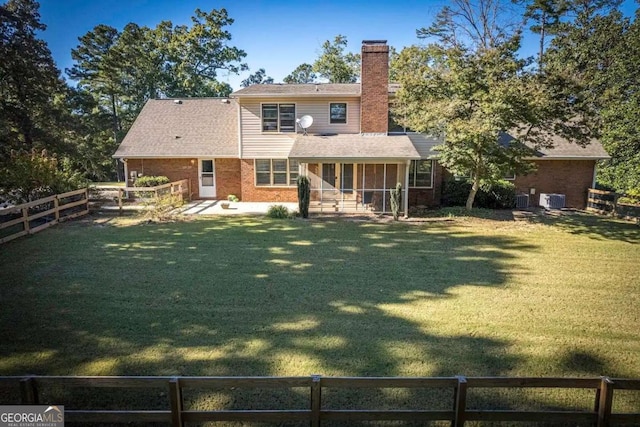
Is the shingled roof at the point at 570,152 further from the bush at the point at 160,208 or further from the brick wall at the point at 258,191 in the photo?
the bush at the point at 160,208

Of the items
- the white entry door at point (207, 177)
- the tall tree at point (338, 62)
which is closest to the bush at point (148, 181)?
the white entry door at point (207, 177)

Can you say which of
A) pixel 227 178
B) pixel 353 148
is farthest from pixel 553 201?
pixel 227 178

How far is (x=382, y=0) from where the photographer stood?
65.3 ft

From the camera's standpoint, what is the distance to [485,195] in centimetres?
1786

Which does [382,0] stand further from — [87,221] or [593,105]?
[87,221]

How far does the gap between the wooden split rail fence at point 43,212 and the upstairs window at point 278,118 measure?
872cm

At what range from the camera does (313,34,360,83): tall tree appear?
121 ft

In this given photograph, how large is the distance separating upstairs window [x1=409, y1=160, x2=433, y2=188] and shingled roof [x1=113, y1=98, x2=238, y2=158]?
29.7 feet

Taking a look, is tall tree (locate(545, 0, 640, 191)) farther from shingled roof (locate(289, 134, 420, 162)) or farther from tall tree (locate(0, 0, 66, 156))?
tall tree (locate(0, 0, 66, 156))

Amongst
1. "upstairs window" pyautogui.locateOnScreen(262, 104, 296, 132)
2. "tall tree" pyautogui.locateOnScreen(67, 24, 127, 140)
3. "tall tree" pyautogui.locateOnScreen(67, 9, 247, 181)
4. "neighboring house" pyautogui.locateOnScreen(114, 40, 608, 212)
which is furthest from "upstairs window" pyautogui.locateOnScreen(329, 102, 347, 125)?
"tall tree" pyautogui.locateOnScreen(67, 24, 127, 140)

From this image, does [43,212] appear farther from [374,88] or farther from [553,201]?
[553,201]

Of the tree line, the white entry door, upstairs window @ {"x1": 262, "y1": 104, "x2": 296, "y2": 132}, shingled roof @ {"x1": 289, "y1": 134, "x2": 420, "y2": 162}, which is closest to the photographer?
the tree line

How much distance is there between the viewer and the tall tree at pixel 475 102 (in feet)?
44.4

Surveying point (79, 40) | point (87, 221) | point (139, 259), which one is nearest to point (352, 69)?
point (79, 40)
